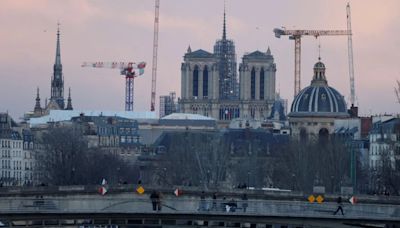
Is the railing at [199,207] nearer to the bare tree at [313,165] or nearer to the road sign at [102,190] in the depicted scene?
the road sign at [102,190]

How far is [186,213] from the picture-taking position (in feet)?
324

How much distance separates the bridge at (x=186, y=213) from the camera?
97.1 m

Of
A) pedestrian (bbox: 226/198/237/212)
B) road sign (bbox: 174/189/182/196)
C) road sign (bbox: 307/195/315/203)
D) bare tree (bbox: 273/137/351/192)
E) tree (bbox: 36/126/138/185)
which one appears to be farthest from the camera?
tree (bbox: 36/126/138/185)

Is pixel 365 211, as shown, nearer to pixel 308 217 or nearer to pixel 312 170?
pixel 308 217

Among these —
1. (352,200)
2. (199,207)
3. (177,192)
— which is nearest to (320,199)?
(352,200)

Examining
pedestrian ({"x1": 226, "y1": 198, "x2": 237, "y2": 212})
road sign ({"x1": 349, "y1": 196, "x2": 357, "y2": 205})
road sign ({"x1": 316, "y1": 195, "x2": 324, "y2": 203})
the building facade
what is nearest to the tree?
the building facade

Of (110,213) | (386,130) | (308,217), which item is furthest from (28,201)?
(386,130)

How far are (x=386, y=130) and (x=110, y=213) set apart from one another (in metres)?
78.3

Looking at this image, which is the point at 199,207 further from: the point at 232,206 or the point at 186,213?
the point at 186,213

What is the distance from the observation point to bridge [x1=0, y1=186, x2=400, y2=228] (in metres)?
97.1

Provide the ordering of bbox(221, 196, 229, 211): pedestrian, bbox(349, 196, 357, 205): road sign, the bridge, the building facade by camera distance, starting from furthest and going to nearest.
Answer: the building facade, bbox(349, 196, 357, 205): road sign, bbox(221, 196, 229, 211): pedestrian, the bridge

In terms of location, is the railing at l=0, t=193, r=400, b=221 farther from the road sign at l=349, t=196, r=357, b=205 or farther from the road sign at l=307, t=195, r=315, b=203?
the road sign at l=307, t=195, r=315, b=203

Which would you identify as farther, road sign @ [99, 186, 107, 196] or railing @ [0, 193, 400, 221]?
road sign @ [99, 186, 107, 196]

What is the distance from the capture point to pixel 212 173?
184750 mm
